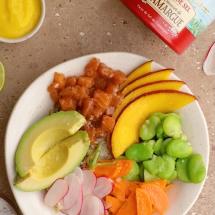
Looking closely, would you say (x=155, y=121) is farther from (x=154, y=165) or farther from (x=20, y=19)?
(x=20, y=19)

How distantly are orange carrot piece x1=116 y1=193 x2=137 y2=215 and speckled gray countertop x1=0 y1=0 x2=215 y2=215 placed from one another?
18 cm

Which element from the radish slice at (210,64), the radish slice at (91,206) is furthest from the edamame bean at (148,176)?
the radish slice at (210,64)

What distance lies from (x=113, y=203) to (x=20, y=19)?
1.33 feet

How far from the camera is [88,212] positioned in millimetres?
1139

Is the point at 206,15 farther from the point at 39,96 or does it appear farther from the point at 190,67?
the point at 39,96

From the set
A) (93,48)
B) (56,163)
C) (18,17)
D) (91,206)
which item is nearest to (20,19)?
(18,17)

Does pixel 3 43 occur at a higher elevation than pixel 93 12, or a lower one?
lower

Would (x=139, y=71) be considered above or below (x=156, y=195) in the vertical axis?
above

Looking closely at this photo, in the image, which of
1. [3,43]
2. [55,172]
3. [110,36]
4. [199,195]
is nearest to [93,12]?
[110,36]

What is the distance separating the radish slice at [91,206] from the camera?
3.72ft

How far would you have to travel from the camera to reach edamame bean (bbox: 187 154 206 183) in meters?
1.17

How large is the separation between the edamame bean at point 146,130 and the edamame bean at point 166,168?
6 cm

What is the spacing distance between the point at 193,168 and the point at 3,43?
0.46m

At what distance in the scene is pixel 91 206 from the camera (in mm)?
1139
